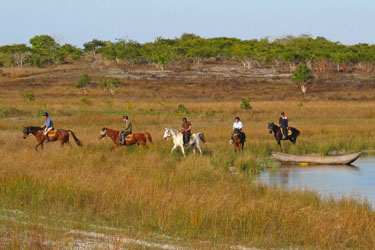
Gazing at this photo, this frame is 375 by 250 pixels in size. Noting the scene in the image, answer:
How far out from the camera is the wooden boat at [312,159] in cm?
2392

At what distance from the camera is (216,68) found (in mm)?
110938

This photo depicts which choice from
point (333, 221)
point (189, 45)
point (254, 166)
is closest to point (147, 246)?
point (333, 221)

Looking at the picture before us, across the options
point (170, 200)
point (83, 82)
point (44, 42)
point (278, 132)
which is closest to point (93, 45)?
point (44, 42)

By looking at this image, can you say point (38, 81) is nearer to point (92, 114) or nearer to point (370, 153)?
point (92, 114)

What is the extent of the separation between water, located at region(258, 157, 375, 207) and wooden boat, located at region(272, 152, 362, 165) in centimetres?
34

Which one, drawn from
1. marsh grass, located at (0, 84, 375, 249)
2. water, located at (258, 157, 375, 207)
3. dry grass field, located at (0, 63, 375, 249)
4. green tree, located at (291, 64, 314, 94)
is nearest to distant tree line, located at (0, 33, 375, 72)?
green tree, located at (291, 64, 314, 94)

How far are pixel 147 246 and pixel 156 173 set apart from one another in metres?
7.76

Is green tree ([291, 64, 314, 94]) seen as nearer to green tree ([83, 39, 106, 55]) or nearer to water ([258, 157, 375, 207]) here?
water ([258, 157, 375, 207])

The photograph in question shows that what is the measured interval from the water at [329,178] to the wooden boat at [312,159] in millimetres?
336

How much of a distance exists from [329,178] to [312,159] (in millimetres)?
3533

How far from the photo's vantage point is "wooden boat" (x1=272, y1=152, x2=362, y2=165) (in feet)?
78.5

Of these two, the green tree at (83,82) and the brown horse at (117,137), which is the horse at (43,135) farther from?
the green tree at (83,82)

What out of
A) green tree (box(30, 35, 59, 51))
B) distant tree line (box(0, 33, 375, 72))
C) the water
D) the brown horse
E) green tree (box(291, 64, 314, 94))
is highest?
green tree (box(30, 35, 59, 51))

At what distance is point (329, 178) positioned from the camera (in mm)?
20672
